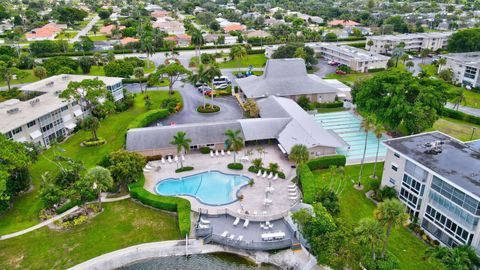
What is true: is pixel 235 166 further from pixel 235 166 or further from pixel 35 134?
pixel 35 134

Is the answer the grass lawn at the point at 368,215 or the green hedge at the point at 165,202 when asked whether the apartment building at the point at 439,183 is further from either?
the green hedge at the point at 165,202

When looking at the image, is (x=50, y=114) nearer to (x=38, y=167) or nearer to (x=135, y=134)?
(x=38, y=167)

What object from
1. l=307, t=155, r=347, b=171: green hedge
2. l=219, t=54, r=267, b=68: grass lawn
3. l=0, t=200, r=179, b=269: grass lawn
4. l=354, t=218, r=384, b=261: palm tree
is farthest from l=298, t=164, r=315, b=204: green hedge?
l=219, t=54, r=267, b=68: grass lawn

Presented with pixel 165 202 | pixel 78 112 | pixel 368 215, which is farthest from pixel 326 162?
pixel 78 112

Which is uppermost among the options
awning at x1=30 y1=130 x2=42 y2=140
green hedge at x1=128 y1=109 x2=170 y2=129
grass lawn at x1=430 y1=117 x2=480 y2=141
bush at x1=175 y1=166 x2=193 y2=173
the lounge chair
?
awning at x1=30 y1=130 x2=42 y2=140

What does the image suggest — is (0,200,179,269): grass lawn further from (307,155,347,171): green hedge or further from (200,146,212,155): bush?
(307,155,347,171): green hedge

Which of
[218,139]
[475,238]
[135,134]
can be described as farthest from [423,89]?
[135,134]

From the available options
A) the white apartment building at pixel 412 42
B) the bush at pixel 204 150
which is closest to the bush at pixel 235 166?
the bush at pixel 204 150
